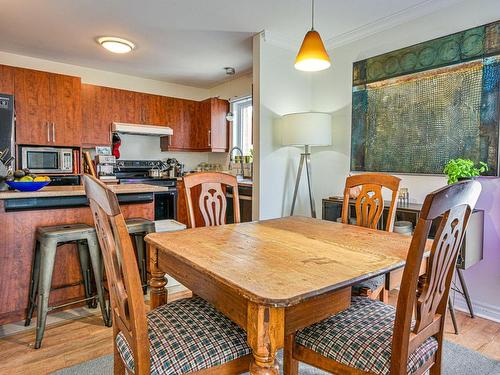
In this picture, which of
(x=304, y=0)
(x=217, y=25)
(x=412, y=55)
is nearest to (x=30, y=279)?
(x=217, y=25)

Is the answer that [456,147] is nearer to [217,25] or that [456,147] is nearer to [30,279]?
[217,25]

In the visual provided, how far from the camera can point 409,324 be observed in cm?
92

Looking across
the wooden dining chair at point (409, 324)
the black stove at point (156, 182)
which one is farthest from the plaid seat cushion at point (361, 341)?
the black stove at point (156, 182)

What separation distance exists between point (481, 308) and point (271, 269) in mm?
2229

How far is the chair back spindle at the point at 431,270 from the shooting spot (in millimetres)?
856

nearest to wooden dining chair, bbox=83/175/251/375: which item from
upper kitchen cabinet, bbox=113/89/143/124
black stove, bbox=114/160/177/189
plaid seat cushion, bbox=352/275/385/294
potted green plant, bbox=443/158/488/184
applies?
plaid seat cushion, bbox=352/275/385/294

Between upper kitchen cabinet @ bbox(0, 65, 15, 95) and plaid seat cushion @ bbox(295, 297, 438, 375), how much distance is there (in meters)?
3.98

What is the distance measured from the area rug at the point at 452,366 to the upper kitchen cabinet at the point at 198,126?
358cm

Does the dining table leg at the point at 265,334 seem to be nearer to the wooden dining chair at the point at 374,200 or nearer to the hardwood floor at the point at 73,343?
the wooden dining chair at the point at 374,200

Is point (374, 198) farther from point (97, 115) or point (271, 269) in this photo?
point (97, 115)

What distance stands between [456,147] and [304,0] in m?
1.65

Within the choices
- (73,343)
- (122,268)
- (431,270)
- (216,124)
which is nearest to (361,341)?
(431,270)

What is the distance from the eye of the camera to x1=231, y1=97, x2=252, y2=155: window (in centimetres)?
501

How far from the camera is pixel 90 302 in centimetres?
244
